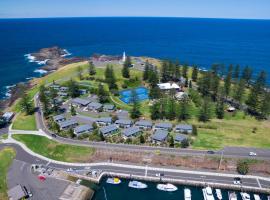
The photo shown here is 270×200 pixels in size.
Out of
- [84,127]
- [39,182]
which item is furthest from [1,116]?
[39,182]

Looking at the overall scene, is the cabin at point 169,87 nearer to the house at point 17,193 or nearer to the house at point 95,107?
the house at point 95,107

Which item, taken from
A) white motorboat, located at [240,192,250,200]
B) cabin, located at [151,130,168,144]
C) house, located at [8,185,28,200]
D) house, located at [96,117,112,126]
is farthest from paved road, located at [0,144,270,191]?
house, located at [96,117,112,126]

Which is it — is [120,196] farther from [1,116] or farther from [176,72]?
[176,72]

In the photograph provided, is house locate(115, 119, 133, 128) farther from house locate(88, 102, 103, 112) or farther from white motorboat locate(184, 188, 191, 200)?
white motorboat locate(184, 188, 191, 200)

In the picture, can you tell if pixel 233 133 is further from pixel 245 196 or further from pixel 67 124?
pixel 67 124

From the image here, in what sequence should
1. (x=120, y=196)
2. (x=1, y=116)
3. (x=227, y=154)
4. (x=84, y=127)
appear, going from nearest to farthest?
(x=120, y=196)
(x=227, y=154)
(x=84, y=127)
(x=1, y=116)

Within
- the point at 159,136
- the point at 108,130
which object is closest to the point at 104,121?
the point at 108,130
